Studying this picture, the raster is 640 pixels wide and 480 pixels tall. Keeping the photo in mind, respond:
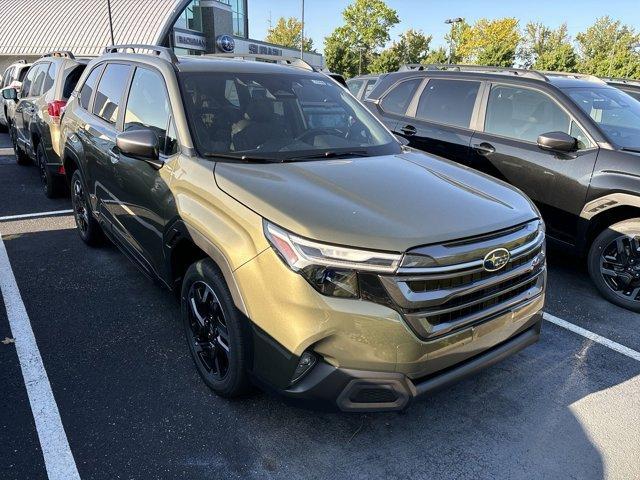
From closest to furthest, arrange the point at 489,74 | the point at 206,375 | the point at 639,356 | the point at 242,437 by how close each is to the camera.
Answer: the point at 242,437 < the point at 206,375 < the point at 639,356 < the point at 489,74

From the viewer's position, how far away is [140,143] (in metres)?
2.91

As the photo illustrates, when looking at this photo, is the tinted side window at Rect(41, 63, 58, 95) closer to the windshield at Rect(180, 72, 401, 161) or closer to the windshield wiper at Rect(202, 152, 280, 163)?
the windshield at Rect(180, 72, 401, 161)

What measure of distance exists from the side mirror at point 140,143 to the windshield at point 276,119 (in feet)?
0.84

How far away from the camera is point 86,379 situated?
116 inches

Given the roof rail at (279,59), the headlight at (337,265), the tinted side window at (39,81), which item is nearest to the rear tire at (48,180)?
the tinted side window at (39,81)

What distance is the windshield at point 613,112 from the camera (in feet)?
14.7

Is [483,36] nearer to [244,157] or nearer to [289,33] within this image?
[289,33]

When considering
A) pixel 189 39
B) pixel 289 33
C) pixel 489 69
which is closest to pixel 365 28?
pixel 289 33

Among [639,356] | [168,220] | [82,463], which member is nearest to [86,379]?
[82,463]

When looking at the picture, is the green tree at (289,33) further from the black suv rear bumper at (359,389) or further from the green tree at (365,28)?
the black suv rear bumper at (359,389)

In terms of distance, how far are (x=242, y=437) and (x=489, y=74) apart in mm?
A: 4613

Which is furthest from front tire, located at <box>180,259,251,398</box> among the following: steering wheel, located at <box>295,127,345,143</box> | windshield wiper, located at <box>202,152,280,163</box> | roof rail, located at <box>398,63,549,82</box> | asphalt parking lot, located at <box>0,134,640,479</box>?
roof rail, located at <box>398,63,549,82</box>

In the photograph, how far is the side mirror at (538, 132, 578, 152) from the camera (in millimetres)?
4312

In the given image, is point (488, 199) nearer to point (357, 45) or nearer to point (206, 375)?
point (206, 375)
